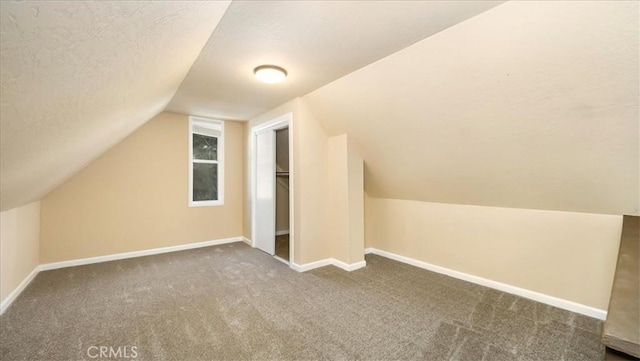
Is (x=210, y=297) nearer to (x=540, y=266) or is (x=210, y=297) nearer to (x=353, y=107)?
(x=353, y=107)

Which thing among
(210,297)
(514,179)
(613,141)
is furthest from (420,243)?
(210,297)

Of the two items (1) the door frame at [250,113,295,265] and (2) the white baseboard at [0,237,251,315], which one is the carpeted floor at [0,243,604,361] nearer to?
(2) the white baseboard at [0,237,251,315]

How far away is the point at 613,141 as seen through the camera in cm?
182

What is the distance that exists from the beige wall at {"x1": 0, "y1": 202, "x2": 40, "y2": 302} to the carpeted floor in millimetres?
186

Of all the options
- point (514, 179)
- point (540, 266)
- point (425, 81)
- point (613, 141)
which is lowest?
point (540, 266)

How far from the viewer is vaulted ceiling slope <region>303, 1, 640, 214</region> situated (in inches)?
60.7

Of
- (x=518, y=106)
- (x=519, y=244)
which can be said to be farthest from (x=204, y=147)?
(x=519, y=244)

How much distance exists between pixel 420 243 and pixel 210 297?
2.64 m

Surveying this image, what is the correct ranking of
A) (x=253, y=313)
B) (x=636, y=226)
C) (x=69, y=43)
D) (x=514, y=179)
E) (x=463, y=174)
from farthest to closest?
1. (x=463, y=174)
2. (x=514, y=179)
3. (x=253, y=313)
4. (x=636, y=226)
5. (x=69, y=43)

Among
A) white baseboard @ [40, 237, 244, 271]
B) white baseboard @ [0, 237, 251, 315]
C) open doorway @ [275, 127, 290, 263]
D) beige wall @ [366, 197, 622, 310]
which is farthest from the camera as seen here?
open doorway @ [275, 127, 290, 263]

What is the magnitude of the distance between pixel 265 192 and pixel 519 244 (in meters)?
3.32

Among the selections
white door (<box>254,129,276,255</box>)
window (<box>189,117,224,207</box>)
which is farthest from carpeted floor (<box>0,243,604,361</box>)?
window (<box>189,117,224,207</box>)

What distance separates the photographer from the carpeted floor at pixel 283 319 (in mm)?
1835

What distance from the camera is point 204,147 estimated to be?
4.72 meters
